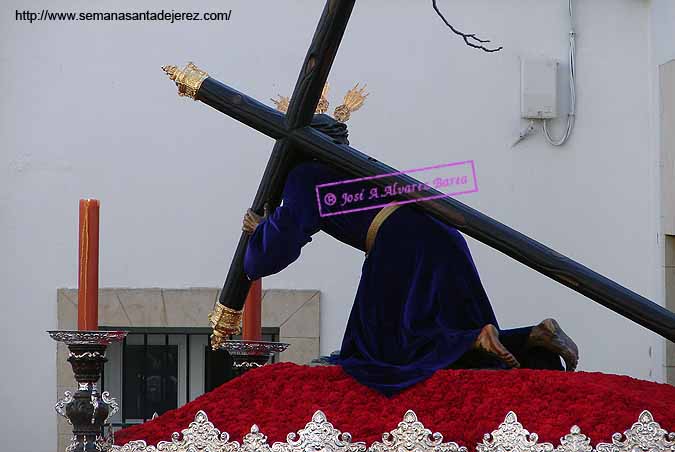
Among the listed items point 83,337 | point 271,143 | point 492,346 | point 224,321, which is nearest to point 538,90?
point 271,143

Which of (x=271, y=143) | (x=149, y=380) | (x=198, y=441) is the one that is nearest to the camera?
(x=198, y=441)

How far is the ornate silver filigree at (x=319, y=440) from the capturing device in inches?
113

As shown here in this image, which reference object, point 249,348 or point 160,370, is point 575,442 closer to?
point 249,348

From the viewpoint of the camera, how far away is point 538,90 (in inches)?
250

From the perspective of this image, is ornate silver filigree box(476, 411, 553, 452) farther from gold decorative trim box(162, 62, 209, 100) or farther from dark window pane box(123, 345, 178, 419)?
dark window pane box(123, 345, 178, 419)

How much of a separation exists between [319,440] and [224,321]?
0.59 metres

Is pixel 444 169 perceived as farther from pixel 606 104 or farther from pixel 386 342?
pixel 386 342

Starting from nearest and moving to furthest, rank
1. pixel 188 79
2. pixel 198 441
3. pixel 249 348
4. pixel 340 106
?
pixel 198 441, pixel 188 79, pixel 340 106, pixel 249 348

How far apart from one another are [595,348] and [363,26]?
169cm

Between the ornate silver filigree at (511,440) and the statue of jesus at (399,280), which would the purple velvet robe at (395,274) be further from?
the ornate silver filigree at (511,440)

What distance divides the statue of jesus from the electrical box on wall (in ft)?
10.5

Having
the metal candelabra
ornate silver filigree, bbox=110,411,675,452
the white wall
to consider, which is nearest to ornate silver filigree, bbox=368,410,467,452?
ornate silver filigree, bbox=110,411,675,452

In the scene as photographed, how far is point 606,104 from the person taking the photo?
21.1 feet

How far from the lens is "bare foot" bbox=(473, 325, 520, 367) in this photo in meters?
3.05
